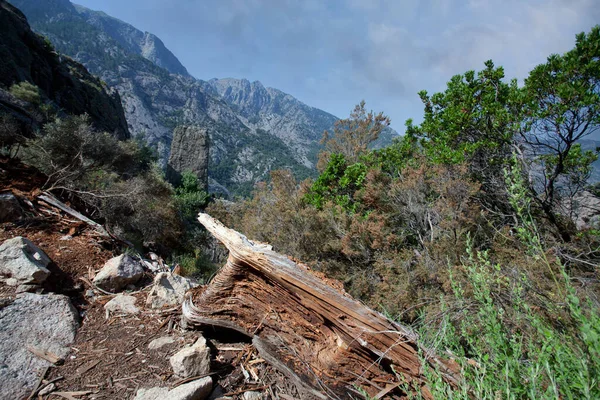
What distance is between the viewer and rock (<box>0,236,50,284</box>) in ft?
8.81

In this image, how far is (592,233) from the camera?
525cm

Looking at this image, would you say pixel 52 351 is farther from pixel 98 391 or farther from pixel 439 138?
pixel 439 138

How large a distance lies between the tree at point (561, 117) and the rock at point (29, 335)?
7.92 m

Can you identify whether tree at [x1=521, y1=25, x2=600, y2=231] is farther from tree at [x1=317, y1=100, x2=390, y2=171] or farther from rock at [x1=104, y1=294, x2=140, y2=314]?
tree at [x1=317, y1=100, x2=390, y2=171]

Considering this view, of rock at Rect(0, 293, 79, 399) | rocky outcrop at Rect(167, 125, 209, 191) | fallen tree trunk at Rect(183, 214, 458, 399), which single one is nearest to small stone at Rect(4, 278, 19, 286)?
rock at Rect(0, 293, 79, 399)

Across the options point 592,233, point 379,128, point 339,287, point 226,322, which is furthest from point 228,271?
point 379,128

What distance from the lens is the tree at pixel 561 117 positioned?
5.02 metres

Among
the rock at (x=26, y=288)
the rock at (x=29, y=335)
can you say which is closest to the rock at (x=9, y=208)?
the rock at (x=26, y=288)

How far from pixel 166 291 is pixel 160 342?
70 centimetres

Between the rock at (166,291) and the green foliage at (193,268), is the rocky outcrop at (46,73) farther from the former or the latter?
the rock at (166,291)

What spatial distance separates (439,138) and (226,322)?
7098 mm

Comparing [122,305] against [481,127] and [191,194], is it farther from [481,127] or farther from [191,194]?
[191,194]

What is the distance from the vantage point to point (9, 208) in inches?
144

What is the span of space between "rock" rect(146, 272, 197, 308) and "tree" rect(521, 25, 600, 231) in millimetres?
7035
